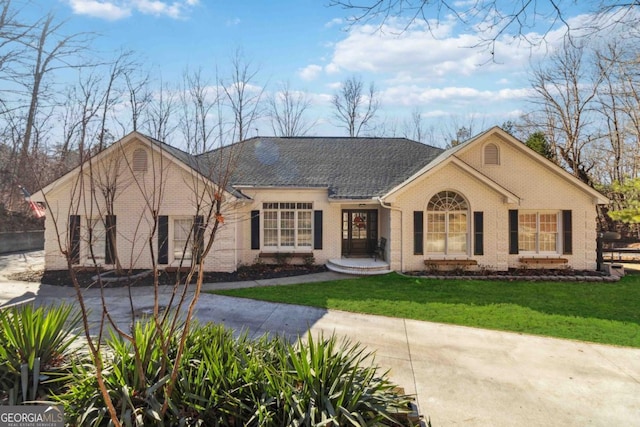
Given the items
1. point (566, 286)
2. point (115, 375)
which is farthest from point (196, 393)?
point (566, 286)

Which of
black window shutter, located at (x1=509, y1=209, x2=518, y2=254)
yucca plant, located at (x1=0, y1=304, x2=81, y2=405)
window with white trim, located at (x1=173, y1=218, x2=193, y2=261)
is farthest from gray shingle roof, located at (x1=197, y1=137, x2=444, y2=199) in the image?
yucca plant, located at (x1=0, y1=304, x2=81, y2=405)

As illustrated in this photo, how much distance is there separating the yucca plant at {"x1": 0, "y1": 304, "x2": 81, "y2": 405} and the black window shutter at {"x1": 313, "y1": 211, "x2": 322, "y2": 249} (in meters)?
11.1

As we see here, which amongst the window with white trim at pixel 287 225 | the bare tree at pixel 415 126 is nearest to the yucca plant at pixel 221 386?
the window with white trim at pixel 287 225

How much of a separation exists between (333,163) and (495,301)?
10272mm

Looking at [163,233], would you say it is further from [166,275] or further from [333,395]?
[333,395]

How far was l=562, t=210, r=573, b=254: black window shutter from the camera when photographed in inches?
557

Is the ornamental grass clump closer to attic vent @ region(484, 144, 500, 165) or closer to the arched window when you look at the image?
the arched window

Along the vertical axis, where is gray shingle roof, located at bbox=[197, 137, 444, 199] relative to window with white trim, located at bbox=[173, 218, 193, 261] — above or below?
above

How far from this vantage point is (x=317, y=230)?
1532 cm

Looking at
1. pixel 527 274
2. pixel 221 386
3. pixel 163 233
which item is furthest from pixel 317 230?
pixel 221 386

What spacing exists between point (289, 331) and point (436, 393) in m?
3.33

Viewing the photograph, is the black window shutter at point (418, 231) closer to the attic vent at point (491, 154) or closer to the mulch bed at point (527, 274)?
the mulch bed at point (527, 274)

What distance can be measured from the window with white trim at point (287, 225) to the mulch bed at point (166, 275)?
Result: 1.07 m

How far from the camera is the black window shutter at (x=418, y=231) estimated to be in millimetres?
13836
